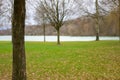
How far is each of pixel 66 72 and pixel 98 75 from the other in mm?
1596

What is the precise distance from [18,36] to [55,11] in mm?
26451

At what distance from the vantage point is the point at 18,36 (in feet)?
22.6

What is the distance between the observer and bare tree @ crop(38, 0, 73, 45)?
32562 mm

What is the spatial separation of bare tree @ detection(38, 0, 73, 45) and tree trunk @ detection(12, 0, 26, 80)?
2531 cm

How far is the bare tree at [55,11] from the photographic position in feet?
107

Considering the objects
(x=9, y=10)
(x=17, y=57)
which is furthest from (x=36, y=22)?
(x=17, y=57)

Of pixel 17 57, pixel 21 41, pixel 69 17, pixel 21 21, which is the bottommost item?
pixel 17 57

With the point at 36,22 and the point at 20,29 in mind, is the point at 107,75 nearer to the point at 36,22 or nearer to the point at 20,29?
the point at 20,29

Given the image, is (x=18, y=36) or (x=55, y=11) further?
(x=55, y=11)

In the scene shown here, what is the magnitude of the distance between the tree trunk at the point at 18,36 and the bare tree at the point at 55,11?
25.3 meters

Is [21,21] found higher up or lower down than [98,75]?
higher up

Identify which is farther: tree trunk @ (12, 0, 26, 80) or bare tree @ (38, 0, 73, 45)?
bare tree @ (38, 0, 73, 45)

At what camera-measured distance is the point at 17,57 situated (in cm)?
703

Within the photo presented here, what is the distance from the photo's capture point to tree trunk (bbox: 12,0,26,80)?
6773 millimetres
